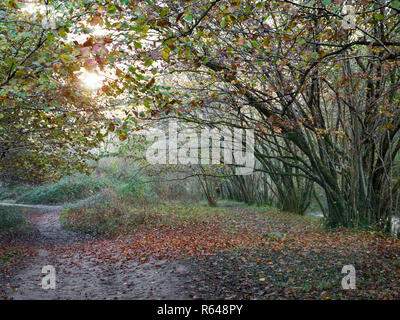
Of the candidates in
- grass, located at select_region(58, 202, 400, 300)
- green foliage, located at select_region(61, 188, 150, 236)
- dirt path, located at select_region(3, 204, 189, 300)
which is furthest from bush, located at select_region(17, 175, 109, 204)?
dirt path, located at select_region(3, 204, 189, 300)

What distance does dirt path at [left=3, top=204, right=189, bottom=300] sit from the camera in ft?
18.0

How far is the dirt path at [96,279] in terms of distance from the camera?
216 inches

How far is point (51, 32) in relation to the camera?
375 centimetres

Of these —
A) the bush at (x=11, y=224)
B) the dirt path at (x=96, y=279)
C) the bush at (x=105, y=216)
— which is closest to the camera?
the dirt path at (x=96, y=279)

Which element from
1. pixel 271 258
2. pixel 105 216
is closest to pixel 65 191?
pixel 105 216

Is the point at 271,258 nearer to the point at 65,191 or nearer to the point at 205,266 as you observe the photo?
the point at 205,266

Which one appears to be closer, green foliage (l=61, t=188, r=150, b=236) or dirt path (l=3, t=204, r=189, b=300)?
dirt path (l=3, t=204, r=189, b=300)

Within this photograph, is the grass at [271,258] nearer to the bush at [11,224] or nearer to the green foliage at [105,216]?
the green foliage at [105,216]

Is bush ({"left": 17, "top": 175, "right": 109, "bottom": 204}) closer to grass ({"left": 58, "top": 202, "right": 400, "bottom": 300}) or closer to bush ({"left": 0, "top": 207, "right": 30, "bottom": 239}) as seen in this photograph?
bush ({"left": 0, "top": 207, "right": 30, "bottom": 239})

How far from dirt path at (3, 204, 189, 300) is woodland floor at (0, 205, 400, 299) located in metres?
0.02

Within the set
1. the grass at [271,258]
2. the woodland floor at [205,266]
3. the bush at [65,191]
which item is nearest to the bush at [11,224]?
the woodland floor at [205,266]

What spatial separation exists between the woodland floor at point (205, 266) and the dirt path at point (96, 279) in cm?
2
